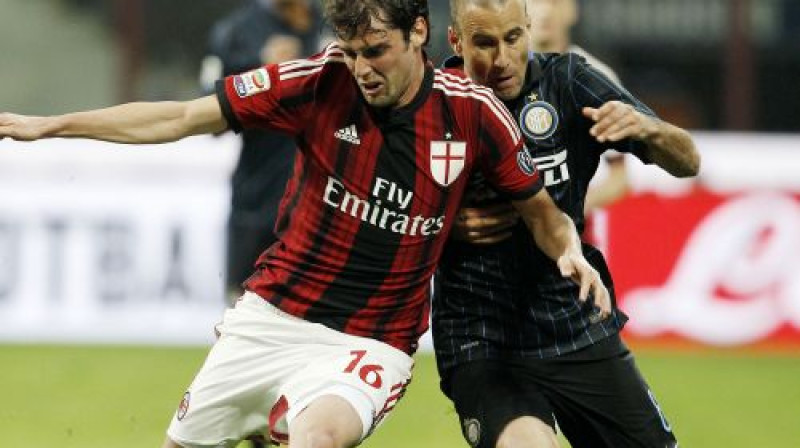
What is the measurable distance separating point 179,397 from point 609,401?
4.30 m

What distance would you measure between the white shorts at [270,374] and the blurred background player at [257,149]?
3.39 meters

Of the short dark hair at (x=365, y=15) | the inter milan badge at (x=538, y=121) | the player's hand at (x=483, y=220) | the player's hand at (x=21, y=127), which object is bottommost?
the player's hand at (x=483, y=220)

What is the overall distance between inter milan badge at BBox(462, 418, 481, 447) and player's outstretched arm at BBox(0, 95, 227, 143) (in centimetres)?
124

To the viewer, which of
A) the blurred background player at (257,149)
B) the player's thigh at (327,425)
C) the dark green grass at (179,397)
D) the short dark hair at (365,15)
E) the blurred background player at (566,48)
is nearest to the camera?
the player's thigh at (327,425)

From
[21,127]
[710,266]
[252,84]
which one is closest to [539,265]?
[252,84]

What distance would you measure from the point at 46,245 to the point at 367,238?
21.3ft

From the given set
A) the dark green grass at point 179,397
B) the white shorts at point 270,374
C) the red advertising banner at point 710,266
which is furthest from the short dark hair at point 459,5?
the red advertising banner at point 710,266

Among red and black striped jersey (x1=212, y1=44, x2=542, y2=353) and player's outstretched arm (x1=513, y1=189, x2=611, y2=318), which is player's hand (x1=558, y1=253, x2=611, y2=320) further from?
red and black striped jersey (x1=212, y1=44, x2=542, y2=353)

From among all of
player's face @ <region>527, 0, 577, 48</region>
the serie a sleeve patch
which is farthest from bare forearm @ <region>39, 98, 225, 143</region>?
player's face @ <region>527, 0, 577, 48</region>

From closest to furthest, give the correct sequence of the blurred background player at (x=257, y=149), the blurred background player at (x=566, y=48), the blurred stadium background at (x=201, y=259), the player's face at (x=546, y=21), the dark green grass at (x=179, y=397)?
the blurred background player at (x=566, y=48) < the player's face at (x=546, y=21) < the dark green grass at (x=179, y=397) < the blurred background player at (x=257, y=149) < the blurred stadium background at (x=201, y=259)

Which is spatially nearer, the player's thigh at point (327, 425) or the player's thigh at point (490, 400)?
the player's thigh at point (327, 425)

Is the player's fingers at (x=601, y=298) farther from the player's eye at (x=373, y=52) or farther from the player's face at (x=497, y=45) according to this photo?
the player's eye at (x=373, y=52)

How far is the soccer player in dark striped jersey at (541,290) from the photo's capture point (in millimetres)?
5270

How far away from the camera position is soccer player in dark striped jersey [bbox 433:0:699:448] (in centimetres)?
527
